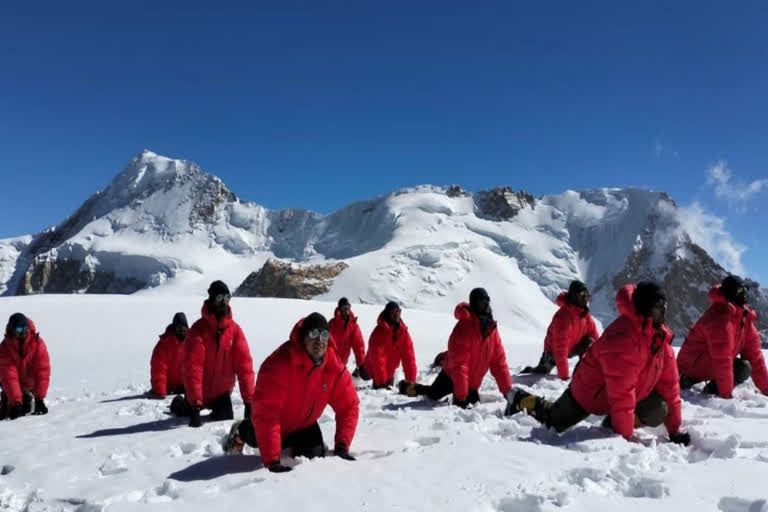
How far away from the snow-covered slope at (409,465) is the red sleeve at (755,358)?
19 cm

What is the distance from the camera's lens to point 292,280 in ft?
287

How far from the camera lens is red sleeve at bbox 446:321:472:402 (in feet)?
21.8

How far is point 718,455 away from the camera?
4191 mm

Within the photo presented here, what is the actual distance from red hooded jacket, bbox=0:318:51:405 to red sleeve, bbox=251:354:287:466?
200 inches

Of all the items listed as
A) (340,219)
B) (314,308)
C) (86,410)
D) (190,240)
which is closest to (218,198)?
(190,240)

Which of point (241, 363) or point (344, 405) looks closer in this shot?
point (344, 405)

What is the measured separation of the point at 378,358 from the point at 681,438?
5051mm

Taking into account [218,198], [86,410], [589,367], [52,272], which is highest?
[218,198]

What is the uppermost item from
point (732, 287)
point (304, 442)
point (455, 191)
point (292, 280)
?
point (455, 191)

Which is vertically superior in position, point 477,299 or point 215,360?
point 477,299

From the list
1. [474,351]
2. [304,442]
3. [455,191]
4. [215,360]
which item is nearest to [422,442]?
[304,442]

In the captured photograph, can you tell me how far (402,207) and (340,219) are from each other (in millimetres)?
26043

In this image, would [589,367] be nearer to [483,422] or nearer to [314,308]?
[483,422]

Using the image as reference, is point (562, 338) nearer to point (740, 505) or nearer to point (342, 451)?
point (342, 451)
